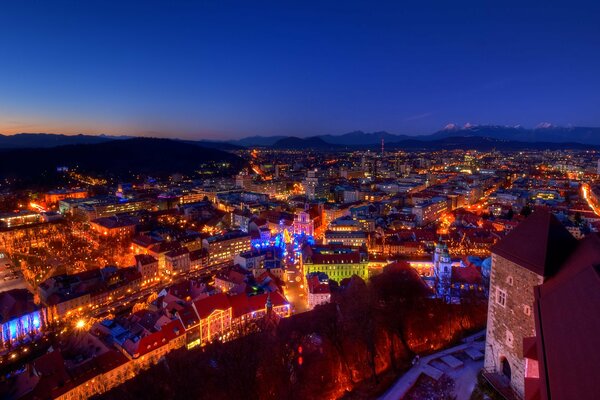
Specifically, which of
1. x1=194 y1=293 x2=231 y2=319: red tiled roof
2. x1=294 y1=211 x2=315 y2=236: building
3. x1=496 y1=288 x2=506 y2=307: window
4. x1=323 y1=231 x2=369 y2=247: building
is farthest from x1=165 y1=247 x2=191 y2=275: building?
x1=496 y1=288 x2=506 y2=307: window

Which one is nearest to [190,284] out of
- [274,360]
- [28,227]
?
[274,360]

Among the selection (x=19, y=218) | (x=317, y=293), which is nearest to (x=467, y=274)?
(x=317, y=293)

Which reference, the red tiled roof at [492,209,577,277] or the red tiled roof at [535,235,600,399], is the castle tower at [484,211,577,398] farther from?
the red tiled roof at [535,235,600,399]

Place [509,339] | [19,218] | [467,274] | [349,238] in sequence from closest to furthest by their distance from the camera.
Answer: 1. [509,339]
2. [467,274]
3. [349,238]
4. [19,218]

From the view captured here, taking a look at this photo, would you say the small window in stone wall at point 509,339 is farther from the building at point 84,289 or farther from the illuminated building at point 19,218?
the illuminated building at point 19,218

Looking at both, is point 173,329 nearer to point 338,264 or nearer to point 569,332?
point 338,264

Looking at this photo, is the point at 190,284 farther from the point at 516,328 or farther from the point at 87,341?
the point at 516,328
